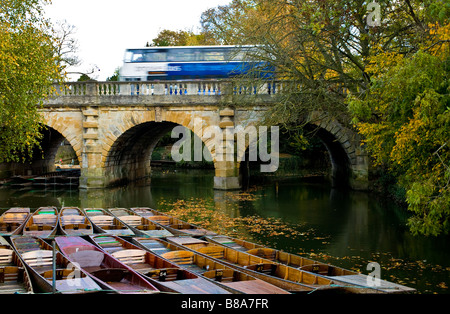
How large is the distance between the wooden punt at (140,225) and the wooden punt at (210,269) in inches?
23.4

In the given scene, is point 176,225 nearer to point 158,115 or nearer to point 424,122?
point 424,122

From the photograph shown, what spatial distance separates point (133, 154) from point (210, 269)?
1622cm

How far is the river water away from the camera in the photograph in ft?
27.7

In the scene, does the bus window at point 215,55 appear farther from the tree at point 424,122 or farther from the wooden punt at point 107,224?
the tree at point 424,122

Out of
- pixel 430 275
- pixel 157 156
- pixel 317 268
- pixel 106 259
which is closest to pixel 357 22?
pixel 430 275

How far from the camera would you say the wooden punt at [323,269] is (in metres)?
5.41

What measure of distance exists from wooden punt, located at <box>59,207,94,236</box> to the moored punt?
6.55ft

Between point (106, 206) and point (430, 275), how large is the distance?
10023 millimetres

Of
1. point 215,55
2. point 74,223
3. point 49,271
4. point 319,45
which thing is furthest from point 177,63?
point 49,271

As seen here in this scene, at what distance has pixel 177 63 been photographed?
64.1 ft

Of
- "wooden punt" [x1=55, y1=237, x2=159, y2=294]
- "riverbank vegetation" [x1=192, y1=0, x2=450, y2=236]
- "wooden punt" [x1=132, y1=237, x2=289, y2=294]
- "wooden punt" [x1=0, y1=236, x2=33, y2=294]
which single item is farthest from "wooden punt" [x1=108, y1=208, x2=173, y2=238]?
"riverbank vegetation" [x1=192, y1=0, x2=450, y2=236]

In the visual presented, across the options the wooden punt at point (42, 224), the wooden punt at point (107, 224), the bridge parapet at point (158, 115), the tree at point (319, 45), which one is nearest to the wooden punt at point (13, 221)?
the wooden punt at point (42, 224)

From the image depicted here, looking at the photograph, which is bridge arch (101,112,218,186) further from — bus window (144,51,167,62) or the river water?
bus window (144,51,167,62)

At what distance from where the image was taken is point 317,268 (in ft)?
20.9
